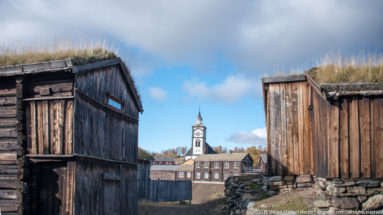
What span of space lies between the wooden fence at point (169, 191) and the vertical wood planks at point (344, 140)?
21.1 meters

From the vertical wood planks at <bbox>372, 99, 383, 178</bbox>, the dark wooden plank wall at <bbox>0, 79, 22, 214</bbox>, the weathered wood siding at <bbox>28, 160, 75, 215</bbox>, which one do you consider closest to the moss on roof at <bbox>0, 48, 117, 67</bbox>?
the dark wooden plank wall at <bbox>0, 79, 22, 214</bbox>

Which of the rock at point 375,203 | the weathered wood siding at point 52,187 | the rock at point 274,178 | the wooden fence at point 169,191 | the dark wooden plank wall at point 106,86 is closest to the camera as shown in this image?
the rock at point 375,203

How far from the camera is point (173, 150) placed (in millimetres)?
184500

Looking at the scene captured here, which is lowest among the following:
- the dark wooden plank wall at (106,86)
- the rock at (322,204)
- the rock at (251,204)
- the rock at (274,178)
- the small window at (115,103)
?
the rock at (251,204)

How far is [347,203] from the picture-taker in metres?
9.19

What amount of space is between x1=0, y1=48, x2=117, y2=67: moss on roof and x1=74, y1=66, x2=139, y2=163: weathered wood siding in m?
0.49

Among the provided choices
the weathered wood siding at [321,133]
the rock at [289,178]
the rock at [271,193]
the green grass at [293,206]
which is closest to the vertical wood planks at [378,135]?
the weathered wood siding at [321,133]

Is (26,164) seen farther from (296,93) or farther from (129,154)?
(296,93)

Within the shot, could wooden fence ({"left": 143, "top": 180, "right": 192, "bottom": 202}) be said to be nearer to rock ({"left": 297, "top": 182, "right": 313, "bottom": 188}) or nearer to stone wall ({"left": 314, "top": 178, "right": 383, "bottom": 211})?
rock ({"left": 297, "top": 182, "right": 313, "bottom": 188})

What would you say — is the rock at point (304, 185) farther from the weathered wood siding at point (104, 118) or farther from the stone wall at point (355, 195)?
the weathered wood siding at point (104, 118)

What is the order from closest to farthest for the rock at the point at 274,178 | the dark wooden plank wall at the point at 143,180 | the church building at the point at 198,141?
the rock at the point at 274,178, the dark wooden plank wall at the point at 143,180, the church building at the point at 198,141

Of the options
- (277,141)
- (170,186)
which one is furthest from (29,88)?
(170,186)

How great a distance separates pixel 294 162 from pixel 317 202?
2.39 metres

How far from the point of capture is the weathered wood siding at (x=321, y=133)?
946 cm
